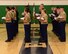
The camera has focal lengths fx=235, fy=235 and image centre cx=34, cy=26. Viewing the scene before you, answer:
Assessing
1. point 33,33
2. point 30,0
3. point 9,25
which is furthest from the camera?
point 30,0

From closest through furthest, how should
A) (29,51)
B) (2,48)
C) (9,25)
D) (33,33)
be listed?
(29,51)
(2,48)
(9,25)
(33,33)

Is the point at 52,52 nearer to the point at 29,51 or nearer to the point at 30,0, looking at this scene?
the point at 29,51

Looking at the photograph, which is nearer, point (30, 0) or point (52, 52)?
point (52, 52)

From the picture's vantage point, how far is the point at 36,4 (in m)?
19.8

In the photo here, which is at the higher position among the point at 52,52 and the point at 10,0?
the point at 10,0

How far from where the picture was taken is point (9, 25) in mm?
12297

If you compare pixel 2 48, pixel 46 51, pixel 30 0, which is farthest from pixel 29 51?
pixel 30 0

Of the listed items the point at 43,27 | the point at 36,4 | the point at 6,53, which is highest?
the point at 36,4

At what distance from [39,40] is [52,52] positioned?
2.23 meters

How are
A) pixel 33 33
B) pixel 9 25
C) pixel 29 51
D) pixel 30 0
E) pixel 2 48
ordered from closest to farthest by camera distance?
pixel 29 51
pixel 2 48
pixel 9 25
pixel 33 33
pixel 30 0

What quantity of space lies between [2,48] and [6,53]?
1.03 m

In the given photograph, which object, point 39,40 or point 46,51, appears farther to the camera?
point 39,40

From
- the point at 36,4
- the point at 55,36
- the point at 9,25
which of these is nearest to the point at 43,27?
the point at 9,25

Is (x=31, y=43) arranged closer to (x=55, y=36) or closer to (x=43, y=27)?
(x=43, y=27)
